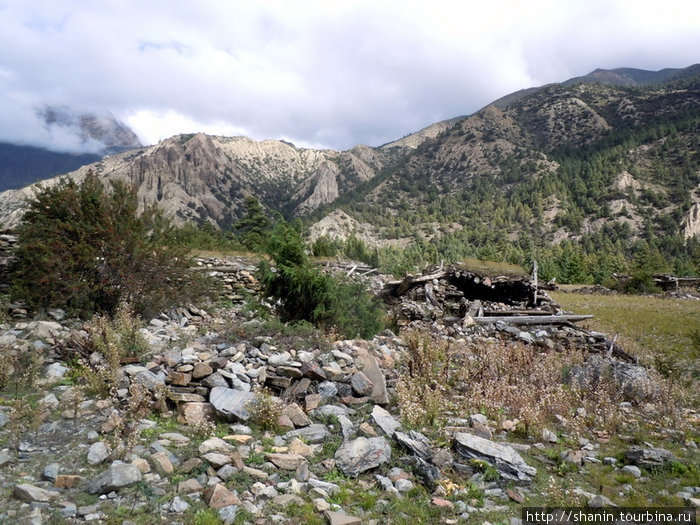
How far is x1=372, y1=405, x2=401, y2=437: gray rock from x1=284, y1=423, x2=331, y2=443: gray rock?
2.28 feet

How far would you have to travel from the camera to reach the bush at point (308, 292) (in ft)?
27.5

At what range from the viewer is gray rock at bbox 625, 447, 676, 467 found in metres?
4.38

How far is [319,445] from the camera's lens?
4352 millimetres

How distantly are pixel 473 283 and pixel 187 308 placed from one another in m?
12.1

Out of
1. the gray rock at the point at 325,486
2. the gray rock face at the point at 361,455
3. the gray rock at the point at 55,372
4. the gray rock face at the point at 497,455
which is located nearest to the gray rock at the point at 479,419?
the gray rock face at the point at 497,455

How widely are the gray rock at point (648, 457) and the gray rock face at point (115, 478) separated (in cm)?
560

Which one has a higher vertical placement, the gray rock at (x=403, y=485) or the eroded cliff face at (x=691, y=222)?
the eroded cliff face at (x=691, y=222)

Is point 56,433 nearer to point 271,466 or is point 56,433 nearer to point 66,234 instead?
point 271,466

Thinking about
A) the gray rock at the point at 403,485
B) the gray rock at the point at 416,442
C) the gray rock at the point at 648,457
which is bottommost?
the gray rock at the point at 648,457

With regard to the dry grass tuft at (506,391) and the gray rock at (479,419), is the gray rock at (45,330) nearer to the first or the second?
the dry grass tuft at (506,391)

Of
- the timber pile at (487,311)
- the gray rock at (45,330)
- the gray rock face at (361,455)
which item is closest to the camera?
the gray rock face at (361,455)

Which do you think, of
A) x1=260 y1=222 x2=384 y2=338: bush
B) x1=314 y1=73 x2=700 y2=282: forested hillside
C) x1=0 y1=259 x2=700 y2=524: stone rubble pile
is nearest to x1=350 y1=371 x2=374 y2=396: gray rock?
x1=0 y1=259 x2=700 y2=524: stone rubble pile

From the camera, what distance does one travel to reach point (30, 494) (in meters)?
2.84

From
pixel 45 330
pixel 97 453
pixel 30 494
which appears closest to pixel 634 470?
pixel 97 453
